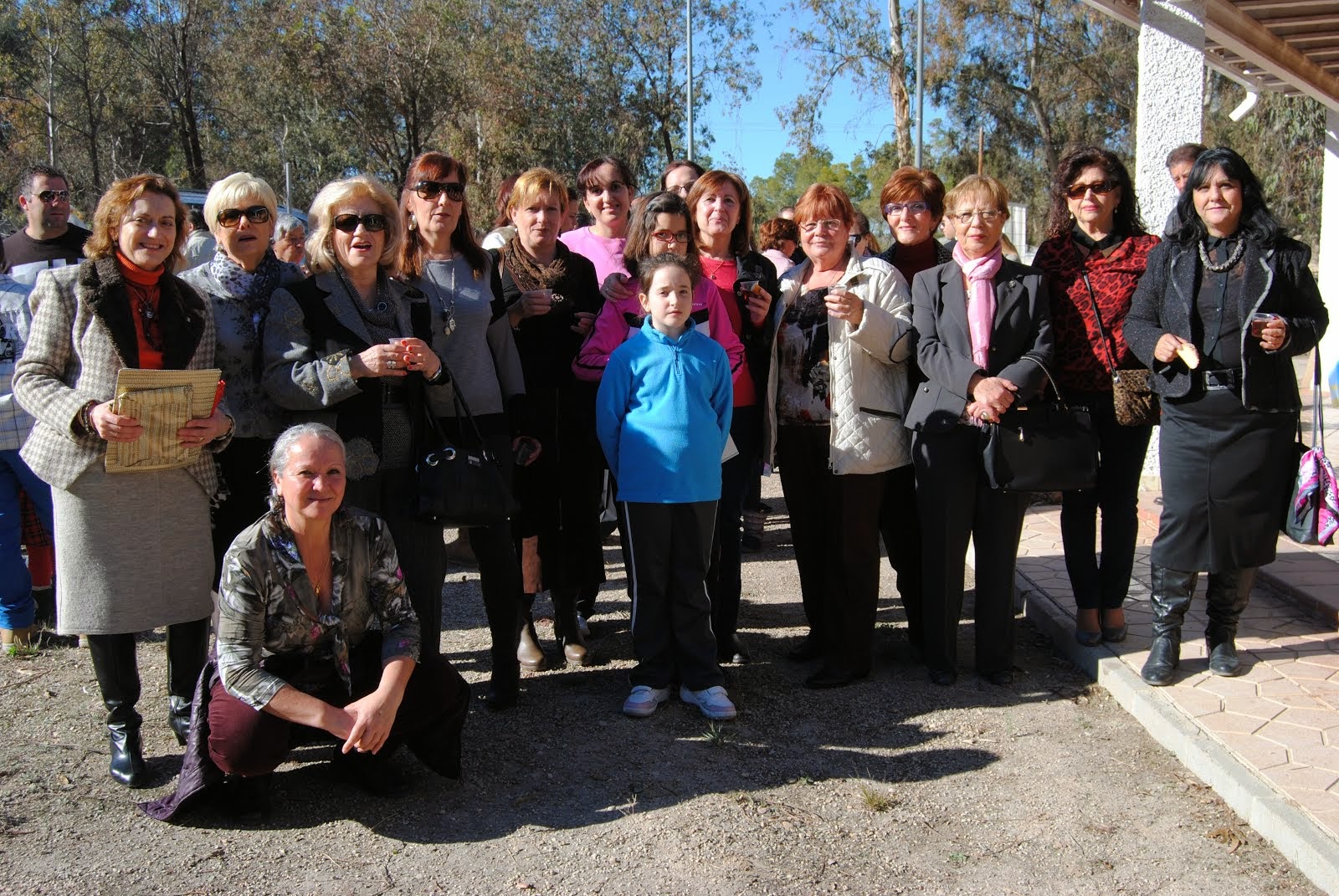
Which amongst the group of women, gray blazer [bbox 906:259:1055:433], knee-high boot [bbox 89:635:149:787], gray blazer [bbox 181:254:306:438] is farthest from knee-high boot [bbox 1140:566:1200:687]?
knee-high boot [bbox 89:635:149:787]

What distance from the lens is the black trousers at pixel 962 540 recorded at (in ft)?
14.0

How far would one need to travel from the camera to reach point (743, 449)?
4547mm

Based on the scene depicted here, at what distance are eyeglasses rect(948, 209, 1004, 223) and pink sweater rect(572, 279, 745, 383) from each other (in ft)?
3.16

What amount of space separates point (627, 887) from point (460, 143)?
25.1 m

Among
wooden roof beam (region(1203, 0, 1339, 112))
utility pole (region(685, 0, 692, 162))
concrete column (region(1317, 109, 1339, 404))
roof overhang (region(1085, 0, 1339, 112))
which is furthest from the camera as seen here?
utility pole (region(685, 0, 692, 162))

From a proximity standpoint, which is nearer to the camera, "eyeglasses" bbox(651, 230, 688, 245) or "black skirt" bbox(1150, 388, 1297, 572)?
"black skirt" bbox(1150, 388, 1297, 572)

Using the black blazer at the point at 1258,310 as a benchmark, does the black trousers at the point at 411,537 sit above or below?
below

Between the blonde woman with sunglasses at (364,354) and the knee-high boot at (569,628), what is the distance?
91 cm

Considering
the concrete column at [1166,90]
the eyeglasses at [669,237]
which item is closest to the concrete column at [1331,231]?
the concrete column at [1166,90]

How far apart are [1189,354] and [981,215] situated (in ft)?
2.94

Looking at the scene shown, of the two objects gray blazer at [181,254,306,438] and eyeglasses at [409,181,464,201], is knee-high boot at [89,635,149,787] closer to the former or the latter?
gray blazer at [181,254,306,438]

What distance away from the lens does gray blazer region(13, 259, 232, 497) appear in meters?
3.47

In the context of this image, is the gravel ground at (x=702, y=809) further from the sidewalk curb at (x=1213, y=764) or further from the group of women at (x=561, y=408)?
the group of women at (x=561, y=408)

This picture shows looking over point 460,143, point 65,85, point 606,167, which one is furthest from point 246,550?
point 65,85
